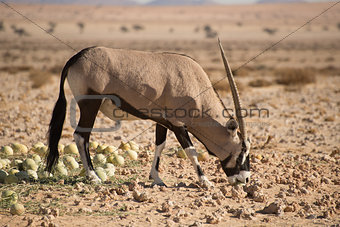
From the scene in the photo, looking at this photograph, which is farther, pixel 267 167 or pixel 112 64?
pixel 267 167

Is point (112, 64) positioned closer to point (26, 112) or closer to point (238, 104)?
point (238, 104)

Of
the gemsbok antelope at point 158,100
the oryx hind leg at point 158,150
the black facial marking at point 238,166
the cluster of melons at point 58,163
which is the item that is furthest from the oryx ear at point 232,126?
the cluster of melons at point 58,163

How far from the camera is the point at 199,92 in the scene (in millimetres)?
5730

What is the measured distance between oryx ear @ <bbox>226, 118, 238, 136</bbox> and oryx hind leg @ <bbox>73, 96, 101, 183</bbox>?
1.75 metres

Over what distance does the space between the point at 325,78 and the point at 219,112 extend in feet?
57.4

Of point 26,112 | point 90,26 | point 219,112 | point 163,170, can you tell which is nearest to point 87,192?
point 163,170

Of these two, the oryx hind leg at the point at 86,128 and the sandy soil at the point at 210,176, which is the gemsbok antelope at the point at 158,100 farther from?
the sandy soil at the point at 210,176

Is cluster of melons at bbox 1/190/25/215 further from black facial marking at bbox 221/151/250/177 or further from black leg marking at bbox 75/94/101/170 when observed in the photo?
black facial marking at bbox 221/151/250/177

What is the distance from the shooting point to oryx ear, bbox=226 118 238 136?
18.0ft

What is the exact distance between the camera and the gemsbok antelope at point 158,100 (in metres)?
5.57

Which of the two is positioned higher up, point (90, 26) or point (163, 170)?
point (90, 26)

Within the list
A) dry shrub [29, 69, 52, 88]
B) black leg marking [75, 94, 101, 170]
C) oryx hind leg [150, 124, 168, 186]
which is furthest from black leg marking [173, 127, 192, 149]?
dry shrub [29, 69, 52, 88]

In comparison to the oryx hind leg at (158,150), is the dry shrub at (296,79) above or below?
above

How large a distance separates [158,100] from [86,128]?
3.45 ft
